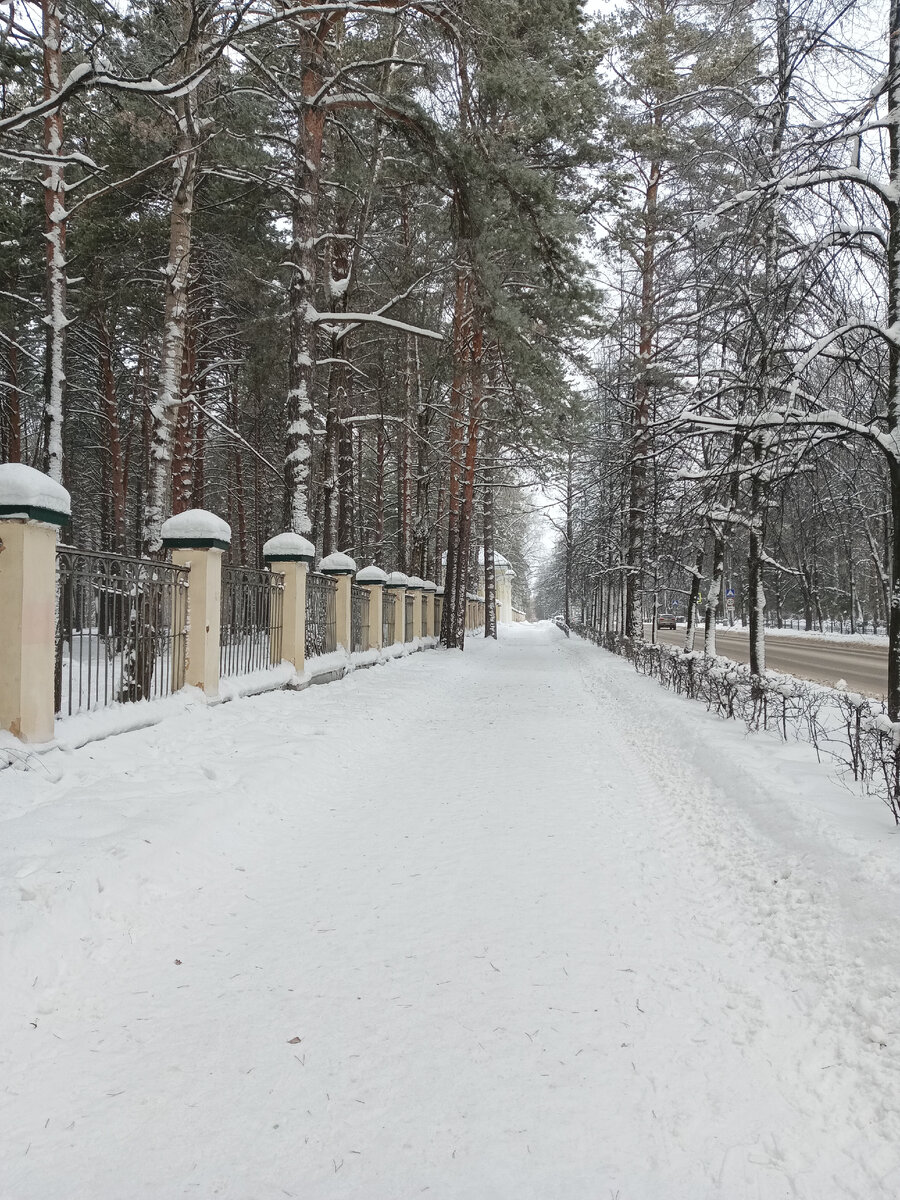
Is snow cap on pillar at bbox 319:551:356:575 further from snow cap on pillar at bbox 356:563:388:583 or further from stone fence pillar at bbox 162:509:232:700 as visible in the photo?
stone fence pillar at bbox 162:509:232:700

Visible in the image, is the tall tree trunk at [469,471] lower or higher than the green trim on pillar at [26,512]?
higher

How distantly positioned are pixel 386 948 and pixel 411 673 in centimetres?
1098

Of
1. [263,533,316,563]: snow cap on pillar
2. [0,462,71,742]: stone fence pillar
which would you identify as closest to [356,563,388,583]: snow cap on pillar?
[263,533,316,563]: snow cap on pillar

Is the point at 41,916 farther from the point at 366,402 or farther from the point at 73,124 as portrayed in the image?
the point at 366,402

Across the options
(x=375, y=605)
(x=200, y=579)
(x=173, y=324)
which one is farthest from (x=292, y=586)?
(x=375, y=605)

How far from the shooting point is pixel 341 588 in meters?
13.2

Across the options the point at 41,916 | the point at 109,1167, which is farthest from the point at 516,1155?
the point at 41,916

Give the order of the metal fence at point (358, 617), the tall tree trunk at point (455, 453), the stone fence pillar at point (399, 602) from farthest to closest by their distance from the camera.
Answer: the tall tree trunk at point (455, 453), the stone fence pillar at point (399, 602), the metal fence at point (358, 617)

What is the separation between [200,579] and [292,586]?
107 inches

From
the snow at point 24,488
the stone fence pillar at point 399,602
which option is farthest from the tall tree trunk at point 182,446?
the snow at point 24,488

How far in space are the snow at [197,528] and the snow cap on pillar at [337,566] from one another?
214 inches

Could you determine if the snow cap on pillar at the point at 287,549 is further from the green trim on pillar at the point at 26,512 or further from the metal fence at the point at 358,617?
the green trim on pillar at the point at 26,512

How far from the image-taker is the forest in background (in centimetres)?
579

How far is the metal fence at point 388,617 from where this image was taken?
17.0 m
